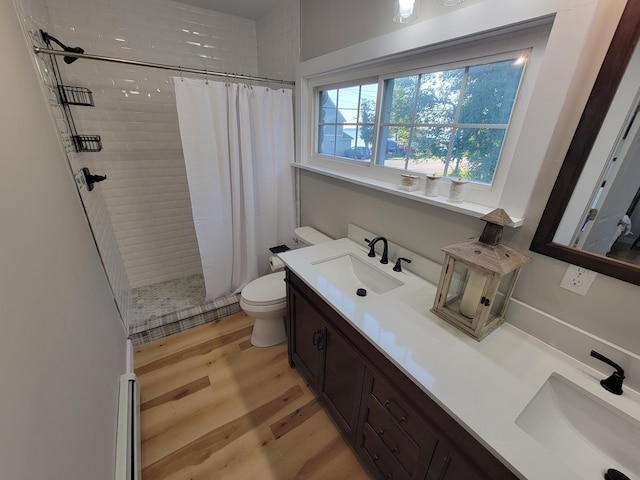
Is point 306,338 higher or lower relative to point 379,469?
higher

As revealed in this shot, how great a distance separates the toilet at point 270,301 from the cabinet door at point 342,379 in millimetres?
559

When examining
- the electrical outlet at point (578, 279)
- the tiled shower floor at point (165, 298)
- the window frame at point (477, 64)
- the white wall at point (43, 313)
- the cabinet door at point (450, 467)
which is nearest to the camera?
the white wall at point (43, 313)

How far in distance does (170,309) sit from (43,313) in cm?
148

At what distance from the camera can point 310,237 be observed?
6.54 ft

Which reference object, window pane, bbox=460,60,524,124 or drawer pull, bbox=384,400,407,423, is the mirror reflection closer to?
window pane, bbox=460,60,524,124

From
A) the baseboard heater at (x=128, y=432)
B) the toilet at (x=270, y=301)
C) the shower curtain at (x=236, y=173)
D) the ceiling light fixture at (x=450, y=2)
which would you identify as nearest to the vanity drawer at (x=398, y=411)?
the toilet at (x=270, y=301)

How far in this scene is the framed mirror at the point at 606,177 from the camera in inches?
27.8

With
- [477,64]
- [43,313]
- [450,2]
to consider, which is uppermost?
[450,2]

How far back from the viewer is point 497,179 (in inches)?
41.5

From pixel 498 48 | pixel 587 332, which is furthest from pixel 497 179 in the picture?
pixel 587 332

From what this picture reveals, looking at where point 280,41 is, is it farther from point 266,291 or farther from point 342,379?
point 342,379

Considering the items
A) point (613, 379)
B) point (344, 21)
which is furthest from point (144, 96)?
point (613, 379)

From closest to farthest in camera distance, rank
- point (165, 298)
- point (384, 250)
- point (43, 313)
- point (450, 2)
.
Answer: point (43, 313) → point (450, 2) → point (384, 250) → point (165, 298)

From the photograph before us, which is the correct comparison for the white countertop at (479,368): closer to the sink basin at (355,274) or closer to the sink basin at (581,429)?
the sink basin at (581,429)
